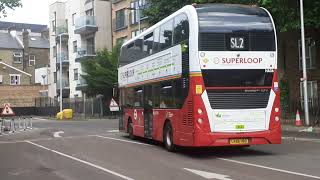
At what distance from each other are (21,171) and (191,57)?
5.64 meters

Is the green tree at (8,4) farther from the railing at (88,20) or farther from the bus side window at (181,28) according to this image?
the railing at (88,20)

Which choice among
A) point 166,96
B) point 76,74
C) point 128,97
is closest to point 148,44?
point 166,96

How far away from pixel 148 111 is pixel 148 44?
98.7 inches

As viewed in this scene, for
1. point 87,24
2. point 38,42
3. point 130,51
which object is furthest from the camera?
point 38,42

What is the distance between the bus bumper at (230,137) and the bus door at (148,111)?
189 inches

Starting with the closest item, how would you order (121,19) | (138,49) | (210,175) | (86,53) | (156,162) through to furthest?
1. (210,175)
2. (156,162)
3. (138,49)
4. (121,19)
5. (86,53)

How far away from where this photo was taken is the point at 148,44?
21.0m

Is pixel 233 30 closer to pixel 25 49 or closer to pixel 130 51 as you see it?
pixel 130 51

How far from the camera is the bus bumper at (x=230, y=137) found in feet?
53.0

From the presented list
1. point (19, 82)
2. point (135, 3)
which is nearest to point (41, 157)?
point (135, 3)

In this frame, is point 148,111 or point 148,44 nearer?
point 148,44

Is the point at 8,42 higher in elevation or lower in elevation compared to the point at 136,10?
higher


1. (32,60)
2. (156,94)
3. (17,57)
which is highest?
(17,57)

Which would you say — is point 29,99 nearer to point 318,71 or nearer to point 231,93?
point 318,71
